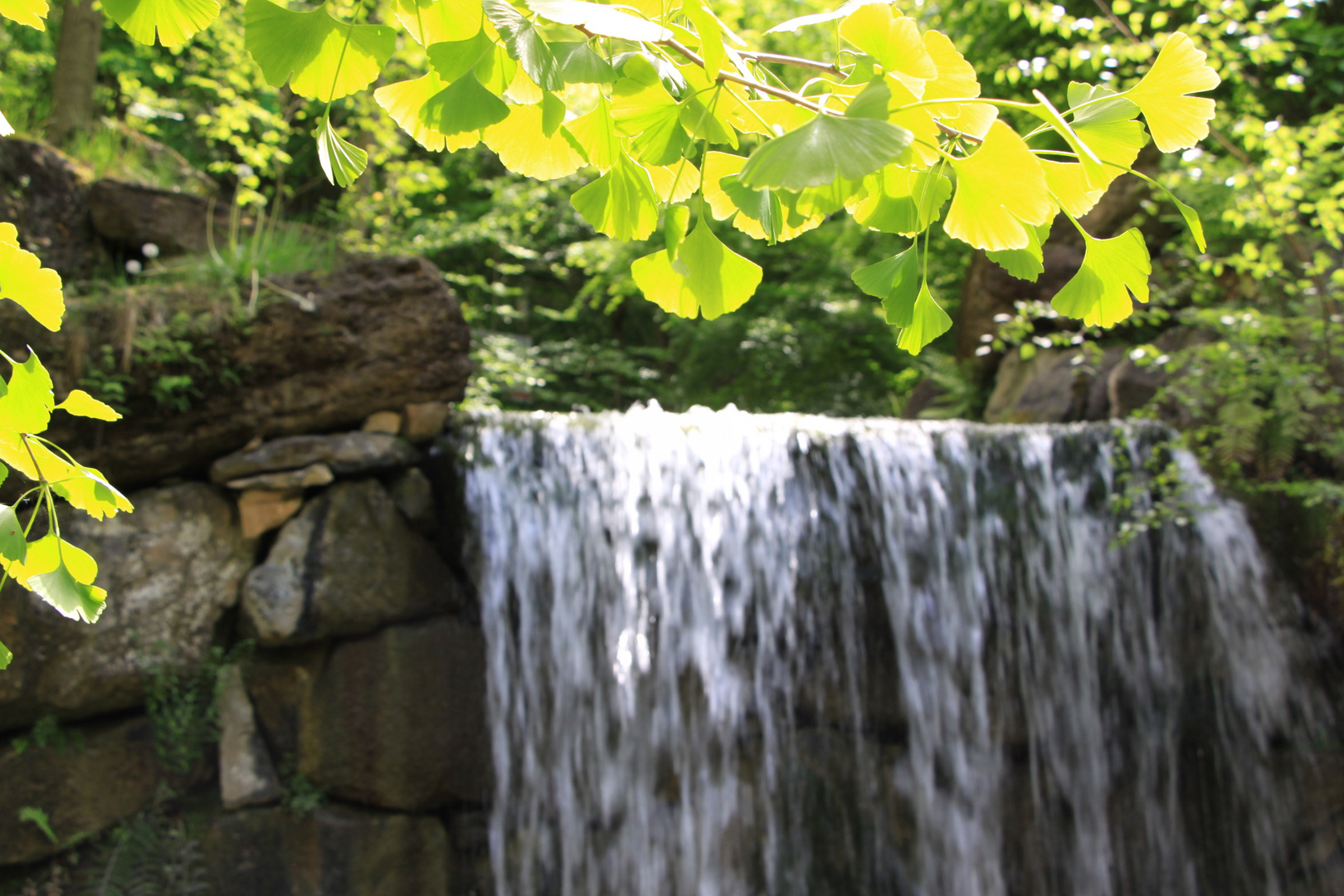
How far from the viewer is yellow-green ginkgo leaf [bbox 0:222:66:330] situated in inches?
34.9

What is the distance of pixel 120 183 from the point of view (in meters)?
4.79

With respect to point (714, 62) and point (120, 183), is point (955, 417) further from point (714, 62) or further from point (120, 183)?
point (714, 62)

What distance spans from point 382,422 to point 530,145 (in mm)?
3918

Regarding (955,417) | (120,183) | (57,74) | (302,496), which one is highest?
(57,74)

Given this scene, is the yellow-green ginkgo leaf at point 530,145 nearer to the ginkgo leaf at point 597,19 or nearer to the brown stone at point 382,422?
the ginkgo leaf at point 597,19

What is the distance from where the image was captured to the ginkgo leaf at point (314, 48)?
2.72ft

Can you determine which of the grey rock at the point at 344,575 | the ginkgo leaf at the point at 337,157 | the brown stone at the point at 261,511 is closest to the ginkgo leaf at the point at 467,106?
the ginkgo leaf at the point at 337,157

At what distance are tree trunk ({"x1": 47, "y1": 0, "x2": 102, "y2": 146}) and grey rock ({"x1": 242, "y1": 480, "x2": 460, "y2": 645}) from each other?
135 inches

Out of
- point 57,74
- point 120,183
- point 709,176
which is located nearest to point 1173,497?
point 709,176

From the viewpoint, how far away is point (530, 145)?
0.92 metres

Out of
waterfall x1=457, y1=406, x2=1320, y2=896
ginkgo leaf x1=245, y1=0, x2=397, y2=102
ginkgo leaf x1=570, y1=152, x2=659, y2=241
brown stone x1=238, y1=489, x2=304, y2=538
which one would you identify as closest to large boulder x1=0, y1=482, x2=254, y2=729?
brown stone x1=238, y1=489, x2=304, y2=538

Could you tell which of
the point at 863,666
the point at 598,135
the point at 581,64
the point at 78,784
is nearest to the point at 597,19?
the point at 581,64

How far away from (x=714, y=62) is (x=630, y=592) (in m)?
4.11

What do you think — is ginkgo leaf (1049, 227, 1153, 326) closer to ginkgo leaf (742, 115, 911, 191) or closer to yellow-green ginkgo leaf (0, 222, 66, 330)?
ginkgo leaf (742, 115, 911, 191)
